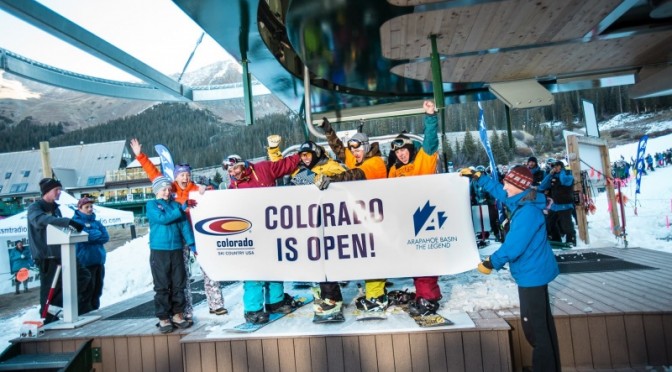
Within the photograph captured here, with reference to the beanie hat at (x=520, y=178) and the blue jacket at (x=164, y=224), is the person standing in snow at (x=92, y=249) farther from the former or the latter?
the beanie hat at (x=520, y=178)

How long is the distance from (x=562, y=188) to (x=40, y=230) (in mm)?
9098

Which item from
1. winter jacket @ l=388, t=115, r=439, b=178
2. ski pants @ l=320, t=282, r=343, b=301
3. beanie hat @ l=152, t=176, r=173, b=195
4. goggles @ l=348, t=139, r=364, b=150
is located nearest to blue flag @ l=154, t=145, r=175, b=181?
beanie hat @ l=152, t=176, r=173, b=195

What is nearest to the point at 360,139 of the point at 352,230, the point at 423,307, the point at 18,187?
the point at 352,230

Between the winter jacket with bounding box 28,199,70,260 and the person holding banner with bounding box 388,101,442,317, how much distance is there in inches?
156

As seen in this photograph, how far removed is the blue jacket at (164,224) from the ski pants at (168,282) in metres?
0.07

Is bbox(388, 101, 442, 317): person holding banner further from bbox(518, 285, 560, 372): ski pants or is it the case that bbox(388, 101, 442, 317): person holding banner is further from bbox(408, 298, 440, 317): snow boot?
bbox(518, 285, 560, 372): ski pants

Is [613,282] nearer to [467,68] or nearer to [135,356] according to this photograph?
[467,68]

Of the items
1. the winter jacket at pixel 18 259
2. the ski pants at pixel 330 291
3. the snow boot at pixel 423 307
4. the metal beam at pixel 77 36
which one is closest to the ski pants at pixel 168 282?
the ski pants at pixel 330 291

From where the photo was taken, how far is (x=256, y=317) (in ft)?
10.9

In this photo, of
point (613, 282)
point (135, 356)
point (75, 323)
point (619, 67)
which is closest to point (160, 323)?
point (135, 356)

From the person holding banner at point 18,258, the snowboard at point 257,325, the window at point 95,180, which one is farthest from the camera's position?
the window at point 95,180

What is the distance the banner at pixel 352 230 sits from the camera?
10.9ft

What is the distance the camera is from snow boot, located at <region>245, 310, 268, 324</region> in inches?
130

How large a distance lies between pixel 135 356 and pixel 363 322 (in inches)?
92.7
